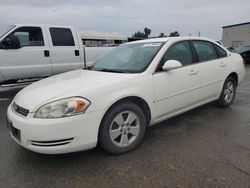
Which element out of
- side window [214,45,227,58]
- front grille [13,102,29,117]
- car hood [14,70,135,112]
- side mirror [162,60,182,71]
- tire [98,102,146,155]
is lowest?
tire [98,102,146,155]

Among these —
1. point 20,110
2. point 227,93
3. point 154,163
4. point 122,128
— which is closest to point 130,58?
point 122,128

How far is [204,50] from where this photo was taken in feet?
15.1

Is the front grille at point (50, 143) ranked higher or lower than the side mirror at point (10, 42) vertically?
lower

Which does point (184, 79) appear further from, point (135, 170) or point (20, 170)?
point (20, 170)

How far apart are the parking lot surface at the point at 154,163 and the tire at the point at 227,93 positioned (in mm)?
1082

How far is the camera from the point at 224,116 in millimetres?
4715

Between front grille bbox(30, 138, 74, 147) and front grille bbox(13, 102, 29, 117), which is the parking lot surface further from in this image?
front grille bbox(13, 102, 29, 117)

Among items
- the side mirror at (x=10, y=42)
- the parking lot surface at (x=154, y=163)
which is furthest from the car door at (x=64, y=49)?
the parking lot surface at (x=154, y=163)

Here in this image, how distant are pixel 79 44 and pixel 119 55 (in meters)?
3.46

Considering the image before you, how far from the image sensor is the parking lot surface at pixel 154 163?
262cm

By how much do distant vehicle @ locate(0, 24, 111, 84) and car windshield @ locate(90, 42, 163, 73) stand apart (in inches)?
113

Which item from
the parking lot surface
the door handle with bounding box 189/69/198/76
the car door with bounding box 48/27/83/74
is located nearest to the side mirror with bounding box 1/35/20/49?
the car door with bounding box 48/27/83/74

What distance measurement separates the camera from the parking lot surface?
8.60ft

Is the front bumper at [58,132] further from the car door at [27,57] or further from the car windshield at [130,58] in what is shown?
the car door at [27,57]
